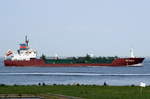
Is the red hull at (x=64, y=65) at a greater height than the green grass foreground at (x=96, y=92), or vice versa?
the red hull at (x=64, y=65)

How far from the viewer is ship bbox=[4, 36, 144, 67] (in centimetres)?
16588

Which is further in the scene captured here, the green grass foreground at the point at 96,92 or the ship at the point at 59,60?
the ship at the point at 59,60

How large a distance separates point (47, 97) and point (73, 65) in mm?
137403

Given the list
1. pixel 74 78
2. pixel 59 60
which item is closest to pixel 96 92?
pixel 74 78

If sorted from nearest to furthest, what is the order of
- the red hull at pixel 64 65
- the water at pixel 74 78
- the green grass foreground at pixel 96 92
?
the green grass foreground at pixel 96 92, the water at pixel 74 78, the red hull at pixel 64 65

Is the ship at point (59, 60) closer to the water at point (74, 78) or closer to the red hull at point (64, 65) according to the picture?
the red hull at point (64, 65)

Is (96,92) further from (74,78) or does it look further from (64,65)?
(64,65)

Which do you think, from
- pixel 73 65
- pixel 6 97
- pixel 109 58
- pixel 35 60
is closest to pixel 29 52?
pixel 35 60

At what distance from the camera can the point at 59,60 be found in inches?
6762

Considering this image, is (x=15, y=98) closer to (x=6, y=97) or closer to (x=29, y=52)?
(x=6, y=97)

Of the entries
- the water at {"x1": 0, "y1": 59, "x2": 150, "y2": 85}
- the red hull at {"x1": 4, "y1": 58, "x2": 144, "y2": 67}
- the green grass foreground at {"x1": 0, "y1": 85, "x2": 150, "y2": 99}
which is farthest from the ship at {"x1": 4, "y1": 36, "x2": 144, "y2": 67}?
the green grass foreground at {"x1": 0, "y1": 85, "x2": 150, "y2": 99}

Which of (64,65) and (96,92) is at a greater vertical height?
(64,65)

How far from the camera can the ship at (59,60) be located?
165875 millimetres

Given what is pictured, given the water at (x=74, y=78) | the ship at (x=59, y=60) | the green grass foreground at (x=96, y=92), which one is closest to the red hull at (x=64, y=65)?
the ship at (x=59, y=60)
